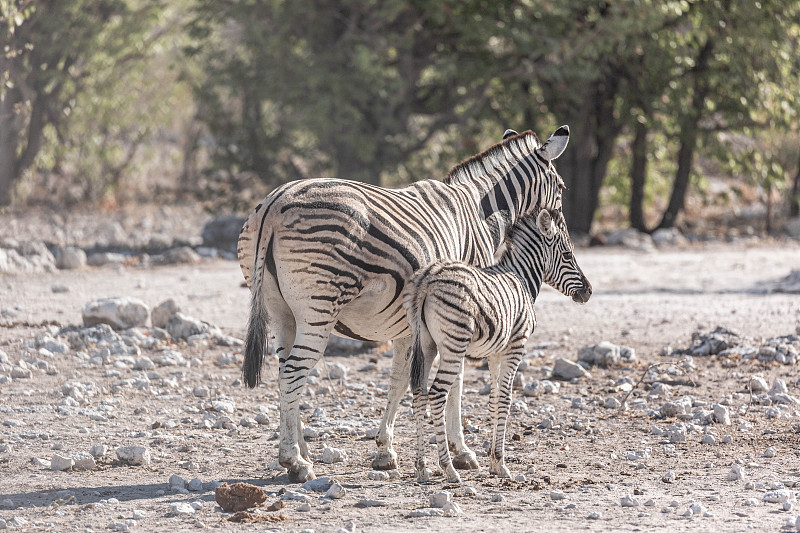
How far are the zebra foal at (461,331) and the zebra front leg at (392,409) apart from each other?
0.39 meters

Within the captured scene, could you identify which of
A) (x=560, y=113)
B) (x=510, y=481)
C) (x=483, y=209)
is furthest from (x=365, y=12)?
(x=510, y=481)

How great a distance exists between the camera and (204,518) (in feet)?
17.9

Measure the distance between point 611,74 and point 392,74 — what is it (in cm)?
489

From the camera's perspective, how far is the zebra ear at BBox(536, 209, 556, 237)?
7.15 meters

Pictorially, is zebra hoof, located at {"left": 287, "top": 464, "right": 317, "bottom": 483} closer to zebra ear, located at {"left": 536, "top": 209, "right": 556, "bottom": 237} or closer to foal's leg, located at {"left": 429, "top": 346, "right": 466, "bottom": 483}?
foal's leg, located at {"left": 429, "top": 346, "right": 466, "bottom": 483}

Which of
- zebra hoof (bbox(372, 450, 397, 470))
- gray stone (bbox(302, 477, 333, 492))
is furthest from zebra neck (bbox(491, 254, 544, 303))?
gray stone (bbox(302, 477, 333, 492))

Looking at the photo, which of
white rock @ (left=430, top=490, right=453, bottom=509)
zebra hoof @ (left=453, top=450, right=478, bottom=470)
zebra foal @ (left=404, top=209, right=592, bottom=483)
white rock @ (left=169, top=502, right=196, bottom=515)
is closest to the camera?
white rock @ (left=169, top=502, right=196, bottom=515)

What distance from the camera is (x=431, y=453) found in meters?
7.03

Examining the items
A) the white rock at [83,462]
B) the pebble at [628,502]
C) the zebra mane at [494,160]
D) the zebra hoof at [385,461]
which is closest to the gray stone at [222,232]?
the zebra mane at [494,160]

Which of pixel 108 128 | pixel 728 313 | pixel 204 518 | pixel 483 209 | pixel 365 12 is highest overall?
pixel 365 12

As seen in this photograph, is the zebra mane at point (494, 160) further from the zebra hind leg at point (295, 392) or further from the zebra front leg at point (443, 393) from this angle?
the zebra hind leg at point (295, 392)

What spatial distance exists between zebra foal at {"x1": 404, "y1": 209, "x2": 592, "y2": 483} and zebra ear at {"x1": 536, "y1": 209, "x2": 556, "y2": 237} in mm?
505

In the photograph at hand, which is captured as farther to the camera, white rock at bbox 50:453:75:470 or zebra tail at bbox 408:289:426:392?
white rock at bbox 50:453:75:470

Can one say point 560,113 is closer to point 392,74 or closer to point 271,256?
point 392,74
